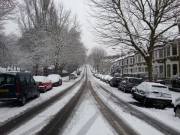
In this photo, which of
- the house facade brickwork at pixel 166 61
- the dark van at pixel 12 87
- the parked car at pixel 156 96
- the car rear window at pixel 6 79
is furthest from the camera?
the house facade brickwork at pixel 166 61

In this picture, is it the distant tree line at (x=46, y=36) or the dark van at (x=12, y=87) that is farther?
the distant tree line at (x=46, y=36)

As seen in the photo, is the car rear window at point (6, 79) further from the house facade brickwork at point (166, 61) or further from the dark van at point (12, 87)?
the house facade brickwork at point (166, 61)

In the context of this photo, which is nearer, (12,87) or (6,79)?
(12,87)

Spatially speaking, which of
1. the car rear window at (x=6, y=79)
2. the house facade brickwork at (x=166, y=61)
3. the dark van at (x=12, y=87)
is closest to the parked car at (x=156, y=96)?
the dark van at (x=12, y=87)

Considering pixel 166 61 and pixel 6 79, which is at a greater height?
pixel 166 61

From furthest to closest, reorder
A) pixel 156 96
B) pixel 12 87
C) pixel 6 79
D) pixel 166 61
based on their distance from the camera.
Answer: pixel 166 61, pixel 156 96, pixel 6 79, pixel 12 87

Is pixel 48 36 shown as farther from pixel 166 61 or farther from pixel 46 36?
pixel 166 61

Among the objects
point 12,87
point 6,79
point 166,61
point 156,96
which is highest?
point 166,61

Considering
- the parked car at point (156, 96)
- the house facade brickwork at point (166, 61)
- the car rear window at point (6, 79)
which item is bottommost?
the parked car at point (156, 96)

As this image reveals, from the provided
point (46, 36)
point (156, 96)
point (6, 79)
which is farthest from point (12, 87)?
point (46, 36)

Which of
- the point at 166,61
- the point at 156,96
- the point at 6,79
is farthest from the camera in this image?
the point at 166,61

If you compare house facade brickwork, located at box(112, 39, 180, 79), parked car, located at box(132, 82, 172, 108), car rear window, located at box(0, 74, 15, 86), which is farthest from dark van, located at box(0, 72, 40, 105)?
house facade brickwork, located at box(112, 39, 180, 79)

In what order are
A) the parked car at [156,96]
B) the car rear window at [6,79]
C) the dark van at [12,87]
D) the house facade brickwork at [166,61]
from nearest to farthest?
1. the dark van at [12,87]
2. the car rear window at [6,79]
3. the parked car at [156,96]
4. the house facade brickwork at [166,61]

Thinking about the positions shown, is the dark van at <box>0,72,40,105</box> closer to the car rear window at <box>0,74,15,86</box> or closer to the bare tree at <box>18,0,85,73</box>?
the car rear window at <box>0,74,15,86</box>
